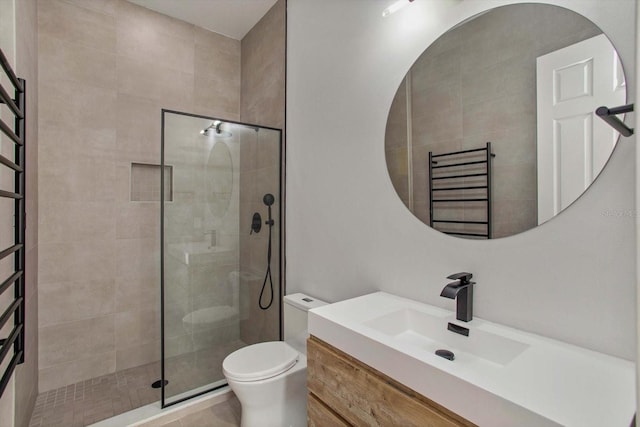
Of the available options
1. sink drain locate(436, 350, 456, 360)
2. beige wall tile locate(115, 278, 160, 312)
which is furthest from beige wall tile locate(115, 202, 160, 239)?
sink drain locate(436, 350, 456, 360)

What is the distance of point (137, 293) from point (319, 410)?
202 cm

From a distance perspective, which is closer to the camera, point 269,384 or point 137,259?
point 269,384

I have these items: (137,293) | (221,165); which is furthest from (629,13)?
(137,293)

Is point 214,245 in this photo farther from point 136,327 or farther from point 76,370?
point 76,370

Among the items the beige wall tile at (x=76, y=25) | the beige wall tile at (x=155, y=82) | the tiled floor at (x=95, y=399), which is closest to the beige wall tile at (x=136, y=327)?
the tiled floor at (x=95, y=399)

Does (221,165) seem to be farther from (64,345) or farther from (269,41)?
(64,345)

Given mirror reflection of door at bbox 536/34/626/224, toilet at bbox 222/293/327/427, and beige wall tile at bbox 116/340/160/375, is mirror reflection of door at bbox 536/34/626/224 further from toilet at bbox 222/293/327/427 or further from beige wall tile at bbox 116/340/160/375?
beige wall tile at bbox 116/340/160/375

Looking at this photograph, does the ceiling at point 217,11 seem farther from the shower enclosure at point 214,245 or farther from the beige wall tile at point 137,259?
the beige wall tile at point 137,259

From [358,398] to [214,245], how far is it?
1.42 meters

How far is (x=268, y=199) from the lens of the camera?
2395 mm

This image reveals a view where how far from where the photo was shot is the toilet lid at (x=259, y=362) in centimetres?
164

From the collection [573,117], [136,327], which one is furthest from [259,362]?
[573,117]

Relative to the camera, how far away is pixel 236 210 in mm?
2232

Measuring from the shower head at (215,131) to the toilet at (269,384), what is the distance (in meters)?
1.37
